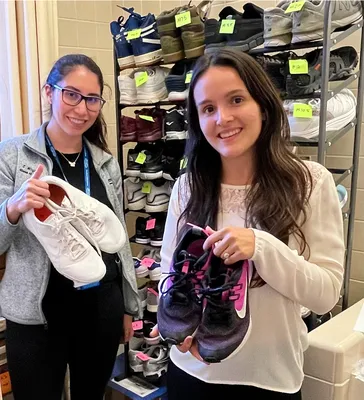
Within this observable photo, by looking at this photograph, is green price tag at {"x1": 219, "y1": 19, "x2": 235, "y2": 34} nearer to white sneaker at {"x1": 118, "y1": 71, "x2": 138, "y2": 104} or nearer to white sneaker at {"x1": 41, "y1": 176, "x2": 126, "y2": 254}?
white sneaker at {"x1": 118, "y1": 71, "x2": 138, "y2": 104}

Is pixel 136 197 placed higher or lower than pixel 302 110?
lower

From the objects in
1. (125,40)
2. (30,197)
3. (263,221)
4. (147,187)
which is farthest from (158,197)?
(263,221)

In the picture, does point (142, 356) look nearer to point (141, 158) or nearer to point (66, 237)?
point (141, 158)

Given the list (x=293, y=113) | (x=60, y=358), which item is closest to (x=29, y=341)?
(x=60, y=358)

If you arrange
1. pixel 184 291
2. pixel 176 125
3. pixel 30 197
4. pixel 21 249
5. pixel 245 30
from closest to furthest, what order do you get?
1. pixel 184 291
2. pixel 30 197
3. pixel 21 249
4. pixel 245 30
5. pixel 176 125

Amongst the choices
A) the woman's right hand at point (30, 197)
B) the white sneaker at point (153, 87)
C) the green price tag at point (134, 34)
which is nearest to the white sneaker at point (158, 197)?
the white sneaker at point (153, 87)

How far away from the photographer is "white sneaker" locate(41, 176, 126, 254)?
1385 mm

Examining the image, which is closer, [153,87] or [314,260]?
[314,260]

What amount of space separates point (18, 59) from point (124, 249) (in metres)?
1.07

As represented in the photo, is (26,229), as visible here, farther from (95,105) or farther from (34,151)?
(95,105)

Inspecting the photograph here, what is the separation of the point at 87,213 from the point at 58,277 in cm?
25

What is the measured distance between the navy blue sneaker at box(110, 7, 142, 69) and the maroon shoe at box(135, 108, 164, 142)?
239 millimetres

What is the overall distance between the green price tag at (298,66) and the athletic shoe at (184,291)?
931mm

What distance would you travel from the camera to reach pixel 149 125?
7.42 ft
